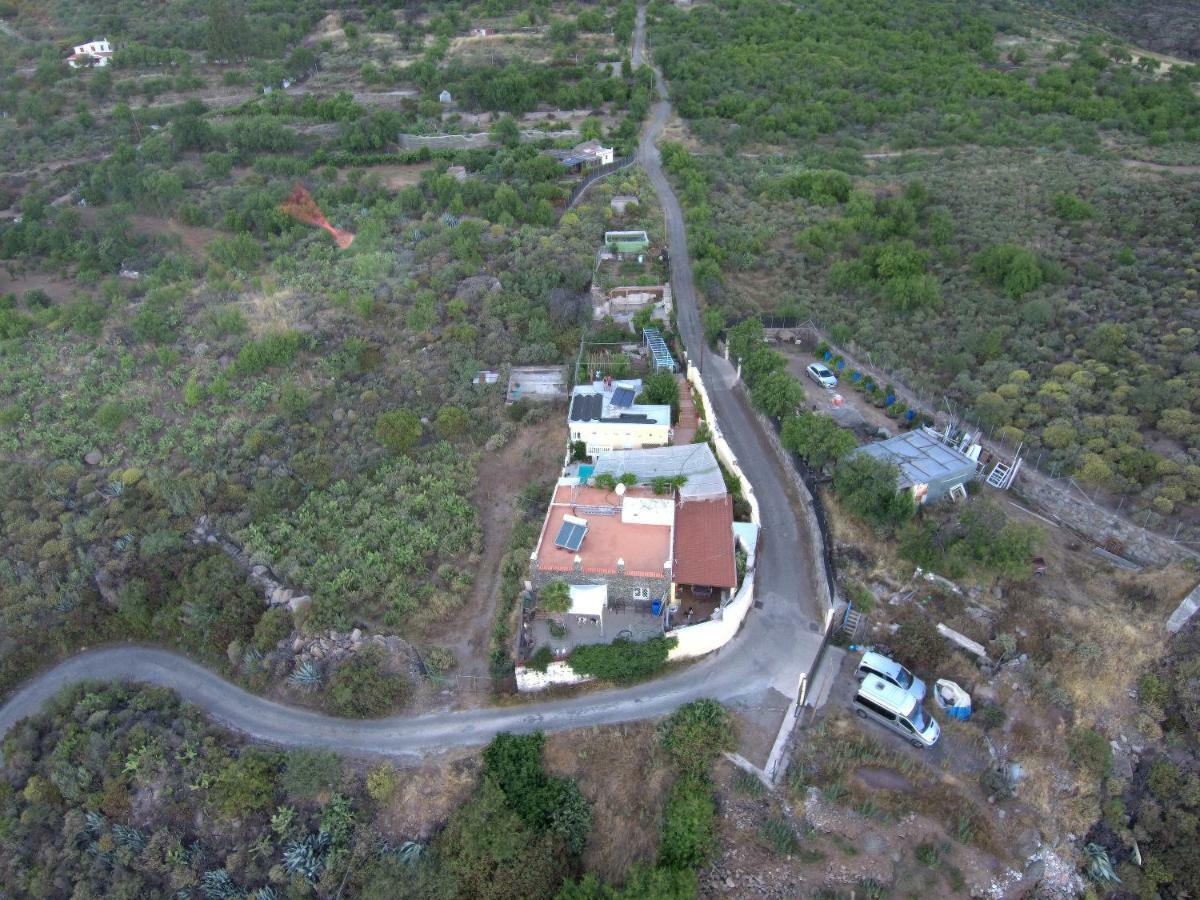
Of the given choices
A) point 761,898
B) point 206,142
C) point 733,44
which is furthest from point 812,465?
point 733,44

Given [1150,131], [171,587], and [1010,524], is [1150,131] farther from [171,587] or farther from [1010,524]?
[171,587]

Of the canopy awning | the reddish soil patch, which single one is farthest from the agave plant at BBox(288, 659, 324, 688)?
the reddish soil patch

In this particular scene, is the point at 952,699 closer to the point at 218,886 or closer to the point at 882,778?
the point at 882,778

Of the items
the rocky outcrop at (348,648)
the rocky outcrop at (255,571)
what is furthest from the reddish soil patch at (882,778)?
the rocky outcrop at (255,571)

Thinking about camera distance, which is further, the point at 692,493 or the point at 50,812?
the point at 692,493

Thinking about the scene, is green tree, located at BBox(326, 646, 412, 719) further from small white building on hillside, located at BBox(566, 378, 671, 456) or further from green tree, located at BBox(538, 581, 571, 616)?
small white building on hillside, located at BBox(566, 378, 671, 456)

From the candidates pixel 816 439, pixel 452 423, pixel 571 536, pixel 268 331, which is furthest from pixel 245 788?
pixel 268 331
